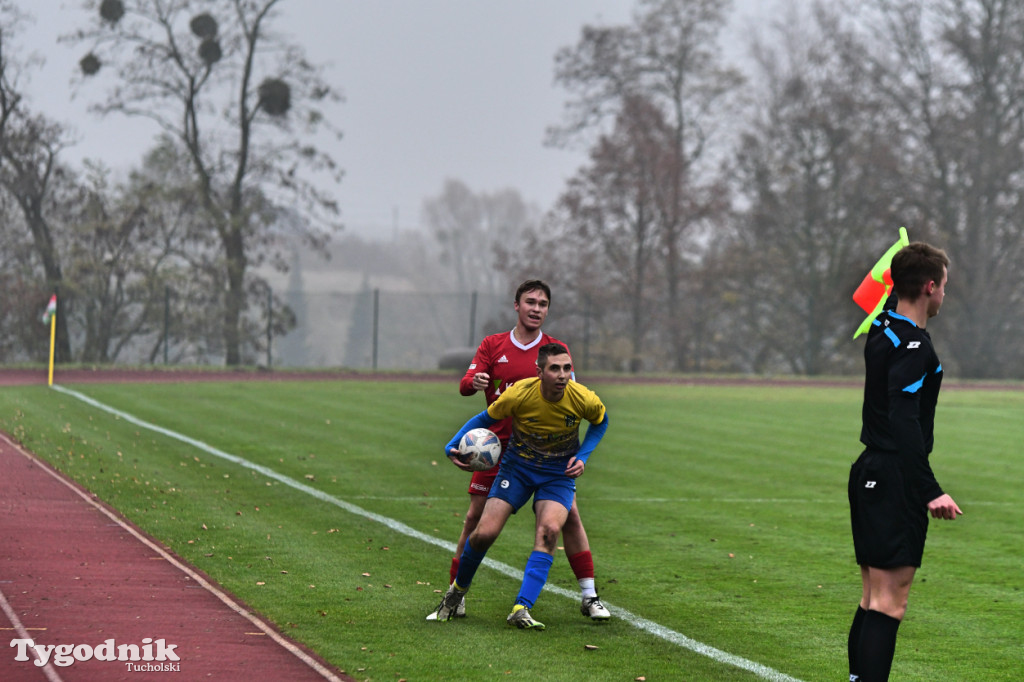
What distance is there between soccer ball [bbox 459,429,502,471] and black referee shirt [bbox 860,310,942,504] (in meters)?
2.45

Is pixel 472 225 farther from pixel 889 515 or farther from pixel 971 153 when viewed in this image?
pixel 889 515

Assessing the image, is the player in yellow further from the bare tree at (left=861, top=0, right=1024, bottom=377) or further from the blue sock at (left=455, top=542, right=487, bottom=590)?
the bare tree at (left=861, top=0, right=1024, bottom=377)

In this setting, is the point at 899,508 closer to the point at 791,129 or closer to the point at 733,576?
the point at 733,576

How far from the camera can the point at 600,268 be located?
4525cm

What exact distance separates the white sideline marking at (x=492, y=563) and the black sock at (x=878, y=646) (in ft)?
2.91

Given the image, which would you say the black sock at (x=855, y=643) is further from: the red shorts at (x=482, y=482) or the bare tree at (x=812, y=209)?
the bare tree at (x=812, y=209)

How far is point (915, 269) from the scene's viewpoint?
5000mm

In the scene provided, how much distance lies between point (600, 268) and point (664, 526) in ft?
115

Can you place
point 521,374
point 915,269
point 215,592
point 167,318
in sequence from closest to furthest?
1. point 915,269
2. point 521,374
3. point 215,592
4. point 167,318

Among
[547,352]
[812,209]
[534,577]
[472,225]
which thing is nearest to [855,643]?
[534,577]

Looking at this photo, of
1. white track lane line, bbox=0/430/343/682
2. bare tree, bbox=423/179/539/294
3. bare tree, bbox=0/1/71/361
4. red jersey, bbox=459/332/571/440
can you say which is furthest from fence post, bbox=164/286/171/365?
bare tree, bbox=423/179/539/294

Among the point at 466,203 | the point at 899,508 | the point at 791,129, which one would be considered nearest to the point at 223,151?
the point at 791,129

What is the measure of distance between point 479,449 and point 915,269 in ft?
9.25

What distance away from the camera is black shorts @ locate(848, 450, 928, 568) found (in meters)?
4.94
